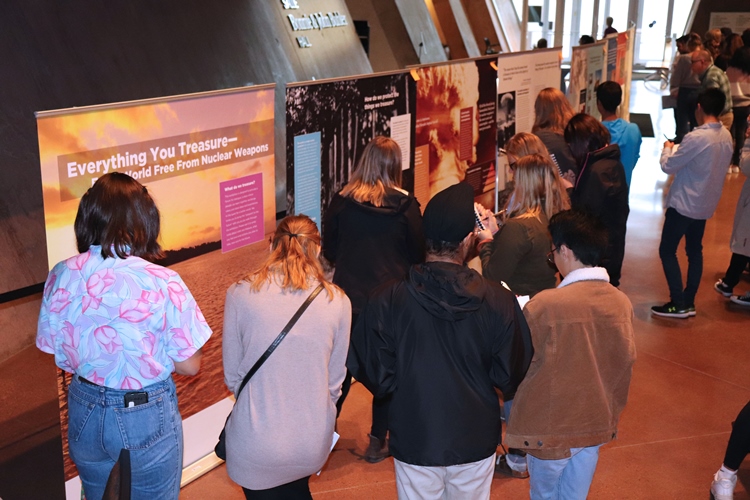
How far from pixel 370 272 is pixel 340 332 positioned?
4.12 feet

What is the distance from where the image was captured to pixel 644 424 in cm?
446

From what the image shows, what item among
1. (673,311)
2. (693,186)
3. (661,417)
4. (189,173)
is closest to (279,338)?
(189,173)

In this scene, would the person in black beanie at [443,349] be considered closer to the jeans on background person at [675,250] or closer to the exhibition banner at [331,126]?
the exhibition banner at [331,126]

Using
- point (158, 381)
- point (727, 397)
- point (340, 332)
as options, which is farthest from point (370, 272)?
point (727, 397)

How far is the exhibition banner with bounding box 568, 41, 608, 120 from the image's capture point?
7.73 meters

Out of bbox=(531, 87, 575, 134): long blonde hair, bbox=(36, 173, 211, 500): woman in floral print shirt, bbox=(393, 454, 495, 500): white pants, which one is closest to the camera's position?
bbox=(36, 173, 211, 500): woman in floral print shirt

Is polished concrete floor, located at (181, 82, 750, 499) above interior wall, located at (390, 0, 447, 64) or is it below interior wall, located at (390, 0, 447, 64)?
below

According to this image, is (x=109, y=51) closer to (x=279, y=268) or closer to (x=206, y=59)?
(x=206, y=59)

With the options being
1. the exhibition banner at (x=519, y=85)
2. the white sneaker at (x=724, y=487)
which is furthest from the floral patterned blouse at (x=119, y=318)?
the exhibition banner at (x=519, y=85)

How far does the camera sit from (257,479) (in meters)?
2.50

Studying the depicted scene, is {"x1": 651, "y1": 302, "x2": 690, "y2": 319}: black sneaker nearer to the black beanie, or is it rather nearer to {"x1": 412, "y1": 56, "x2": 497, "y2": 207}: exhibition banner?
{"x1": 412, "y1": 56, "x2": 497, "y2": 207}: exhibition banner

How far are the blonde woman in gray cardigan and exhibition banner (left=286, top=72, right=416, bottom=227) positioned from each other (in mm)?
1568

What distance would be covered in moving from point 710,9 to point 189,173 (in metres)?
18.4

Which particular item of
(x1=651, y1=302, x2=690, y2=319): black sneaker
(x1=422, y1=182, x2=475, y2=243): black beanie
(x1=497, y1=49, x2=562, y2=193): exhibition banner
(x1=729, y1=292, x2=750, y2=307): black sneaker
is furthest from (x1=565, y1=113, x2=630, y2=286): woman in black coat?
(x1=422, y1=182, x2=475, y2=243): black beanie
